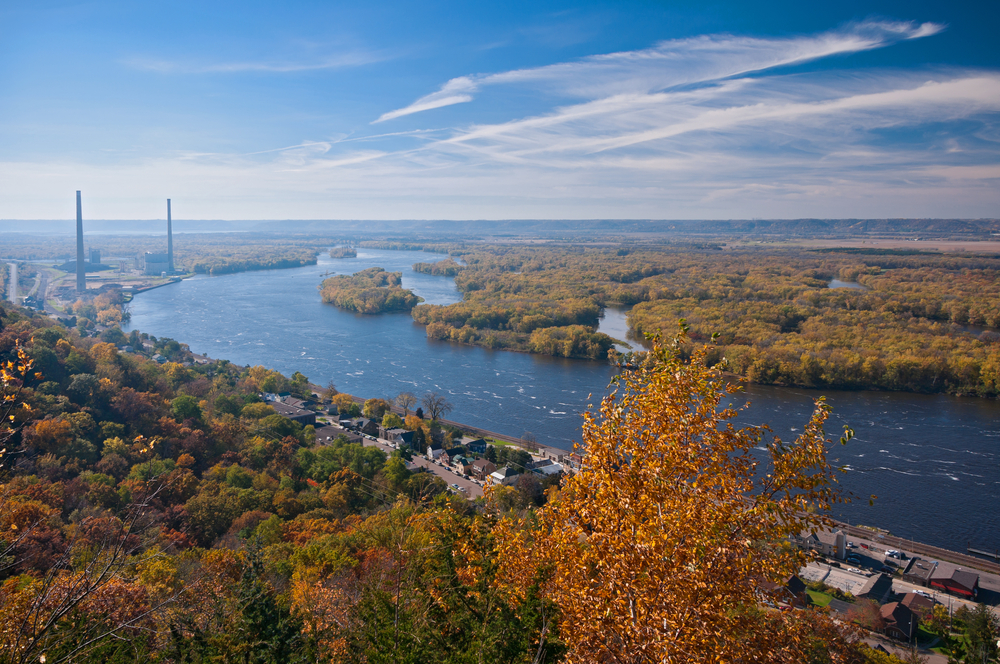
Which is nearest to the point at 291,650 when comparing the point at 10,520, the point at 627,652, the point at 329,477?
the point at 627,652

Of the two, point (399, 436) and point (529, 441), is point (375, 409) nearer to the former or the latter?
point (399, 436)

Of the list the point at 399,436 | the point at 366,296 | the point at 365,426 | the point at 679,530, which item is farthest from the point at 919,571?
the point at 366,296

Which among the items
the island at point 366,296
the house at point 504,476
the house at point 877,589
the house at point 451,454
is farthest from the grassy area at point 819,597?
the island at point 366,296

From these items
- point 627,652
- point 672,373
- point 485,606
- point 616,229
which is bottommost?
point 485,606

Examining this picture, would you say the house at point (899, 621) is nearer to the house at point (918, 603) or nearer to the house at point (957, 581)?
the house at point (918, 603)

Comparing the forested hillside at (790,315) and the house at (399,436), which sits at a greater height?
the forested hillside at (790,315)

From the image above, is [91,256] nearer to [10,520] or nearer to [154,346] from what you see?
[154,346]
